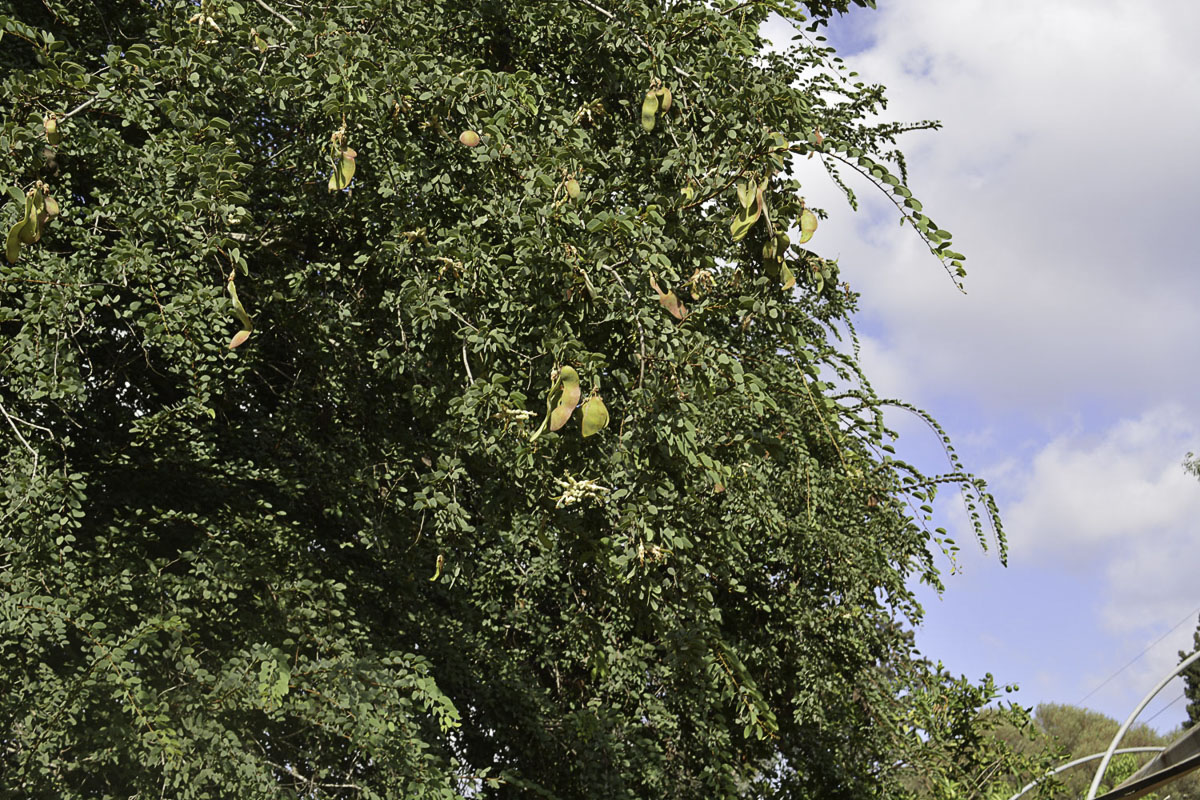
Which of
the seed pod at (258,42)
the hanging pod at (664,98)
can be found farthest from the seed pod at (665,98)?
the seed pod at (258,42)

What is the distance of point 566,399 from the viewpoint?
7.21 feet

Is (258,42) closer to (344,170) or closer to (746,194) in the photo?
(344,170)

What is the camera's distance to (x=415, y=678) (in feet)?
12.1

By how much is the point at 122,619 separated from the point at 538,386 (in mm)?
1841

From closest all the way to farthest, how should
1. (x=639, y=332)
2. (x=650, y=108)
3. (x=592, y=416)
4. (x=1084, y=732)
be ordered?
(x=592, y=416), (x=639, y=332), (x=650, y=108), (x=1084, y=732)

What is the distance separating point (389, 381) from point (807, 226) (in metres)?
2.07

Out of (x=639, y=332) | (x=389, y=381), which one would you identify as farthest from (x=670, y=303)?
(x=389, y=381)

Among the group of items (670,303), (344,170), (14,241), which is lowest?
(14,241)

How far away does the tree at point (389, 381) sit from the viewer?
2775 millimetres

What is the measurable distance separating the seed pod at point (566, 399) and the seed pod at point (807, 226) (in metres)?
0.74

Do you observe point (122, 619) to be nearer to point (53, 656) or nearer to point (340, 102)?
point (53, 656)

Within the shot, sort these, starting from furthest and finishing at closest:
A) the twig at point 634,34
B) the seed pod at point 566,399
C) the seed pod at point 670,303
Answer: the twig at point 634,34 < the seed pod at point 670,303 < the seed pod at point 566,399

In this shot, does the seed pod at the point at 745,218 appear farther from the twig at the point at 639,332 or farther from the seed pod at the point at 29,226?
the seed pod at the point at 29,226

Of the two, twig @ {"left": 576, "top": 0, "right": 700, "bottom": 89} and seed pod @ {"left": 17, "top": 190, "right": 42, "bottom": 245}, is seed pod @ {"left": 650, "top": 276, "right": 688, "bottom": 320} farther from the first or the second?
seed pod @ {"left": 17, "top": 190, "right": 42, "bottom": 245}
